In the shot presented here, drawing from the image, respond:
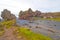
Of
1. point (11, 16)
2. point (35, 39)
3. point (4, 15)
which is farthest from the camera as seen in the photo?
point (11, 16)

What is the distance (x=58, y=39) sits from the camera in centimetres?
4806

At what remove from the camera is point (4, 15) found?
16162 centimetres

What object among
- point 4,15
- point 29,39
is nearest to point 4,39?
point 29,39

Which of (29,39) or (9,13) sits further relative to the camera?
(9,13)

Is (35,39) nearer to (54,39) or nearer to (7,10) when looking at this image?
(54,39)

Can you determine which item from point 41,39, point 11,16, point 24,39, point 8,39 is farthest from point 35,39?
point 11,16

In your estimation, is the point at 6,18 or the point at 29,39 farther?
the point at 6,18

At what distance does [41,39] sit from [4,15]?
392 feet

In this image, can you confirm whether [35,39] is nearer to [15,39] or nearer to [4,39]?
[15,39]

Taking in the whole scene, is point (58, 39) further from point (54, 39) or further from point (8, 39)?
point (8, 39)

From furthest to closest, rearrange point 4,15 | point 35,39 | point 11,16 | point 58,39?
1. point 11,16
2. point 4,15
3. point 58,39
4. point 35,39

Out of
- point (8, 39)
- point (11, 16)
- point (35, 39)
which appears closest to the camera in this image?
point (35, 39)

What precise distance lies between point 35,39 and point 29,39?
7.91 ft

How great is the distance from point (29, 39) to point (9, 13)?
402 ft
